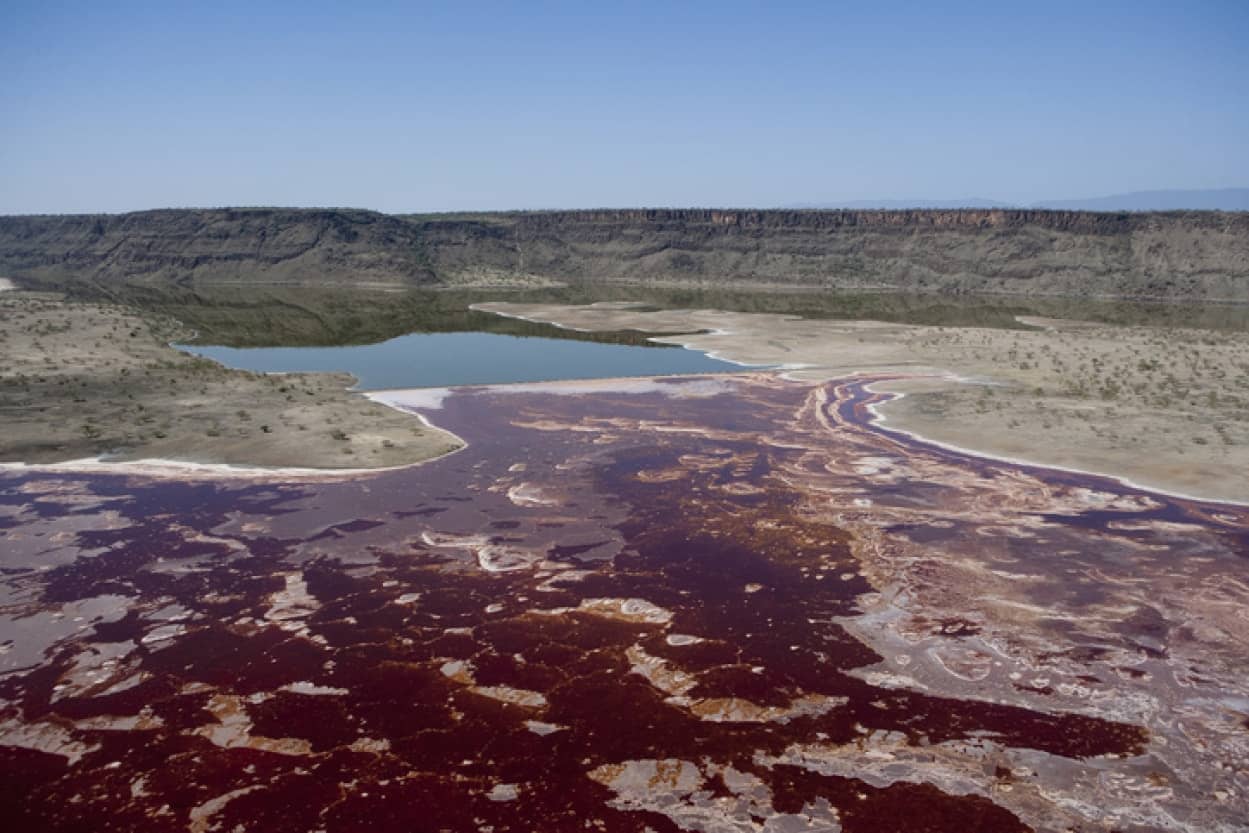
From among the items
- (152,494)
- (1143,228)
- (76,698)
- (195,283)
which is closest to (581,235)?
(195,283)

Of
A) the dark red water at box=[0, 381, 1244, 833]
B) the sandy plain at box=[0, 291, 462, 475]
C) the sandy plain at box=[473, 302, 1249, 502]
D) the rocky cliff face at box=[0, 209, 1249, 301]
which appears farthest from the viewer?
the rocky cliff face at box=[0, 209, 1249, 301]

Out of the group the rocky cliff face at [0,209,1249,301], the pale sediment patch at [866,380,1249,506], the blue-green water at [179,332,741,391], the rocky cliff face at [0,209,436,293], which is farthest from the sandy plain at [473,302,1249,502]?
the rocky cliff face at [0,209,436,293]

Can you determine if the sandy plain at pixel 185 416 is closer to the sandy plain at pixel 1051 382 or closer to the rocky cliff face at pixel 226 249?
the sandy plain at pixel 1051 382

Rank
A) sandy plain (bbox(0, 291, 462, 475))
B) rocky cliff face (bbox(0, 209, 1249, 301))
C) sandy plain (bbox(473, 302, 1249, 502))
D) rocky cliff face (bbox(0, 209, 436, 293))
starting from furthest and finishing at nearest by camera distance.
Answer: rocky cliff face (bbox(0, 209, 436, 293)) < rocky cliff face (bbox(0, 209, 1249, 301)) < sandy plain (bbox(473, 302, 1249, 502)) < sandy plain (bbox(0, 291, 462, 475))

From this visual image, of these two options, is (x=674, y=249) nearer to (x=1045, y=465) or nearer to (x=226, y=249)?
(x=226, y=249)

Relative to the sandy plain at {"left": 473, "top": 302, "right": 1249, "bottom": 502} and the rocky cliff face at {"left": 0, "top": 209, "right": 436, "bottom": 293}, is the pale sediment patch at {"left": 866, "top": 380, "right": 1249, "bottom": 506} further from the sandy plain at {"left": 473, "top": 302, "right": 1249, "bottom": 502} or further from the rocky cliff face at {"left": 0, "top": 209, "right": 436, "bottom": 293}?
the rocky cliff face at {"left": 0, "top": 209, "right": 436, "bottom": 293}

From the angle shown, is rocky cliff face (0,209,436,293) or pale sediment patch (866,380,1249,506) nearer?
pale sediment patch (866,380,1249,506)
